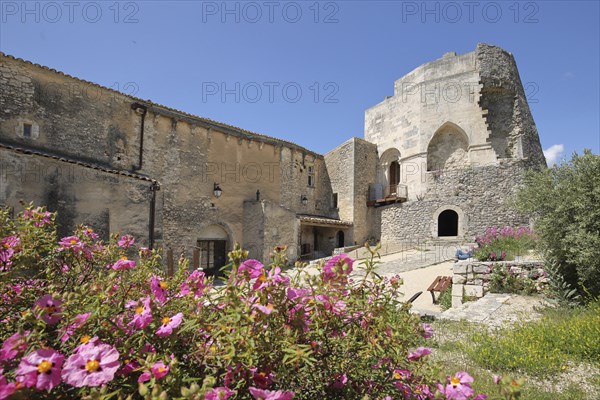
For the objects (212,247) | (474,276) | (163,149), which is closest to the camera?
(474,276)

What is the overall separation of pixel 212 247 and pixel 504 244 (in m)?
12.5

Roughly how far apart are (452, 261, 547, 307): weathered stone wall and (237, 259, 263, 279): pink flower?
7395 millimetres

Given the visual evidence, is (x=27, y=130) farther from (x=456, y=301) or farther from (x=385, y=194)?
(x=385, y=194)

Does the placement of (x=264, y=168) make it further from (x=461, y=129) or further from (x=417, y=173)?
(x=461, y=129)

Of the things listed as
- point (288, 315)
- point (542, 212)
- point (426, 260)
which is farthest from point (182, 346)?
point (426, 260)

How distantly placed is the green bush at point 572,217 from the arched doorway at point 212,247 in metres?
12.3

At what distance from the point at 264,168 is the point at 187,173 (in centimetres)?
454

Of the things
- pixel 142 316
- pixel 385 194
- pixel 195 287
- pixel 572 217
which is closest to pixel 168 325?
pixel 142 316

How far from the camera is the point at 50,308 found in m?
1.40

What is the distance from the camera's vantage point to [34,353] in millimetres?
1113

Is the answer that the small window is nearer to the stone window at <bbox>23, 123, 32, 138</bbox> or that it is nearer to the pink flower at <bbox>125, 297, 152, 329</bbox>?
the stone window at <bbox>23, 123, 32, 138</bbox>

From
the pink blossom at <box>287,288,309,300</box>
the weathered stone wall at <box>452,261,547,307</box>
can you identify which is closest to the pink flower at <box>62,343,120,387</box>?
the pink blossom at <box>287,288,309,300</box>

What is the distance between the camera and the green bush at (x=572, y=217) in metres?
6.01

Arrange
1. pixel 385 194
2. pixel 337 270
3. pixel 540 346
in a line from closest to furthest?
1. pixel 337 270
2. pixel 540 346
3. pixel 385 194
